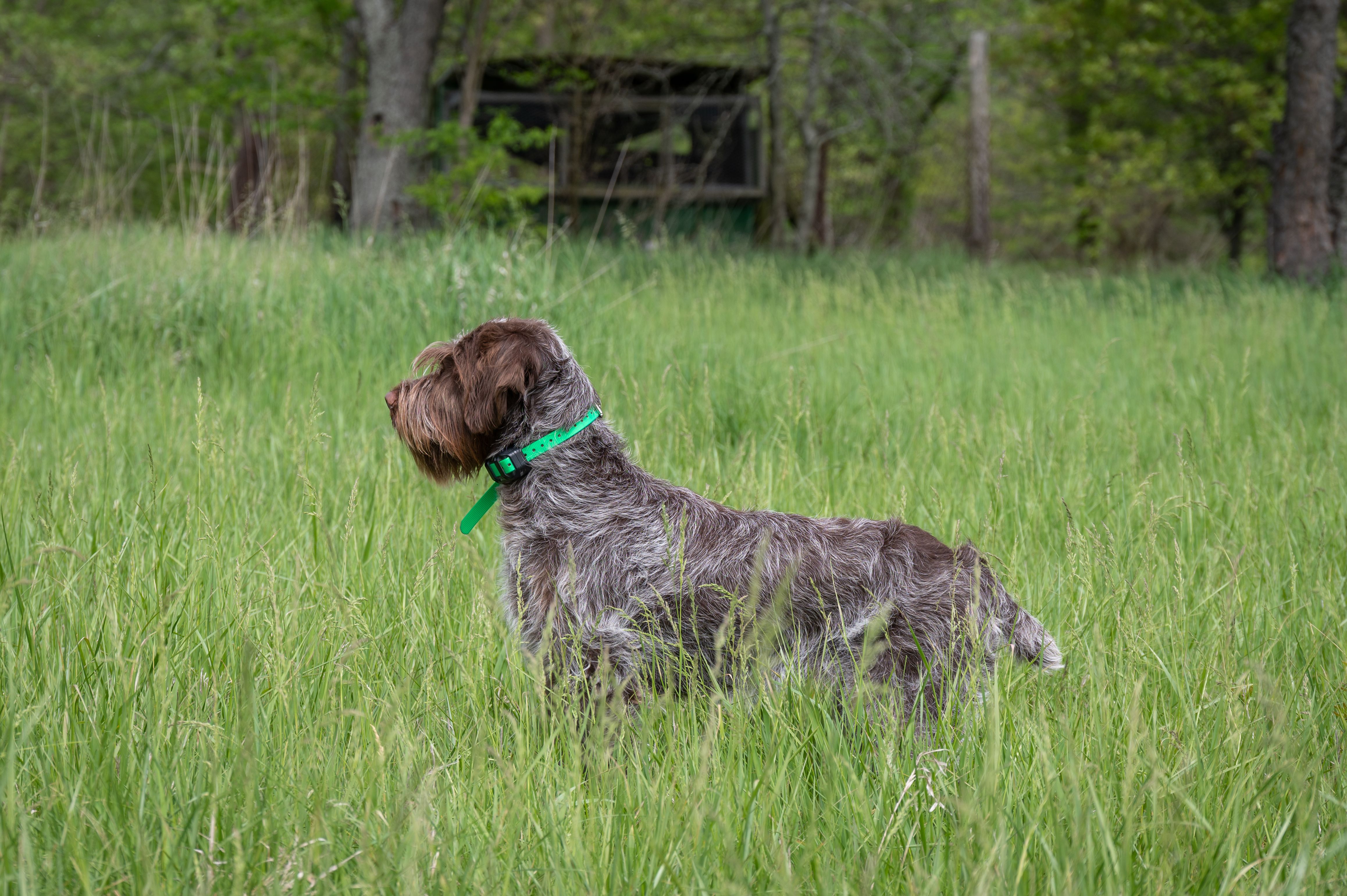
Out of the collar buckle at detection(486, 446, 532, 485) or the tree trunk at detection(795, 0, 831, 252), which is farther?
the tree trunk at detection(795, 0, 831, 252)

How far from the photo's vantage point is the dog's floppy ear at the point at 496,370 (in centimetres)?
290

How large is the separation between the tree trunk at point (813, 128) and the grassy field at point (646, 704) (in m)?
8.55

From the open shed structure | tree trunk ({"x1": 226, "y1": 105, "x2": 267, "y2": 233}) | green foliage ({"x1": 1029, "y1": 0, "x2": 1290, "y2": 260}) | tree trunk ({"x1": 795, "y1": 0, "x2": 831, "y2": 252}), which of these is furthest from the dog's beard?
green foliage ({"x1": 1029, "y1": 0, "x2": 1290, "y2": 260})

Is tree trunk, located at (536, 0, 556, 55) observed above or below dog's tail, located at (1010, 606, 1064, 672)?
above

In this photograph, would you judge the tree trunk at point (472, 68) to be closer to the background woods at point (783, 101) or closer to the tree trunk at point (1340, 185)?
the background woods at point (783, 101)

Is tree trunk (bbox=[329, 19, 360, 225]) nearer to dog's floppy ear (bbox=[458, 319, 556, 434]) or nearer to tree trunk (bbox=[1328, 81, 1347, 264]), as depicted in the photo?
dog's floppy ear (bbox=[458, 319, 556, 434])

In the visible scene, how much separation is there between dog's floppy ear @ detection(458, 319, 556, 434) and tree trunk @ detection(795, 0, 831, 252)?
1245 centimetres

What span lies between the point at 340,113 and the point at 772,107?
7.83 metres

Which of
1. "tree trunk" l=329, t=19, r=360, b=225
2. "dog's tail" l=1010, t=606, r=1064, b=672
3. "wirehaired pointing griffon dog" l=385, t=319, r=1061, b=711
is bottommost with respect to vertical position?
"dog's tail" l=1010, t=606, r=1064, b=672

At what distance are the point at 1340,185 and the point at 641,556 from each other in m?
15.9

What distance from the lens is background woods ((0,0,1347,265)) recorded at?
43.0 feet

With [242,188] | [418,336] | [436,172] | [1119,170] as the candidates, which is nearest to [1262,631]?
[418,336]

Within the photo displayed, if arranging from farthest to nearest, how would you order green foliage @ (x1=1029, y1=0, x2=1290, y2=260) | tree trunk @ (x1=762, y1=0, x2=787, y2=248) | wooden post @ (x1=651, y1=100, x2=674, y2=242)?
green foliage @ (x1=1029, y1=0, x2=1290, y2=260), wooden post @ (x1=651, y1=100, x2=674, y2=242), tree trunk @ (x1=762, y1=0, x2=787, y2=248)

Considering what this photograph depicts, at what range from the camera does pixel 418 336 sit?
6.93 meters
